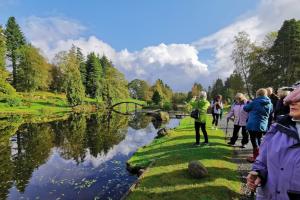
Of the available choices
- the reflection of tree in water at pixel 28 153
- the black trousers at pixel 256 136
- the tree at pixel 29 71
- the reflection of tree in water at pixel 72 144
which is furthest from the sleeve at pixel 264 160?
the tree at pixel 29 71

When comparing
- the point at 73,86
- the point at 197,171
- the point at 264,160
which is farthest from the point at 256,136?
the point at 73,86

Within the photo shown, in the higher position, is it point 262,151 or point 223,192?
point 262,151

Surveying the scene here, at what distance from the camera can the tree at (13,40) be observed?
79.3m

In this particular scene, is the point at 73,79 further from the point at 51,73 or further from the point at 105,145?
the point at 105,145

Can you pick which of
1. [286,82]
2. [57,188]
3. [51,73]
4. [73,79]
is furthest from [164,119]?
[51,73]

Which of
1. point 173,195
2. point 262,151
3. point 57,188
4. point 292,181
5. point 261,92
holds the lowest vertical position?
point 57,188

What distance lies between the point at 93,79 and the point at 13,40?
81.3ft

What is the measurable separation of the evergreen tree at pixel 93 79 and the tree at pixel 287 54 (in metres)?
50.8

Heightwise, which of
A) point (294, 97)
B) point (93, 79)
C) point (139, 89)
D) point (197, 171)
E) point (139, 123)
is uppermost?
point (93, 79)

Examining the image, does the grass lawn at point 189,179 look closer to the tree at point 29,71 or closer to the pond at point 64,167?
the pond at point 64,167

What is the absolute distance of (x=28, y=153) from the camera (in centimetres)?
1995

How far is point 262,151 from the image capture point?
3740 mm

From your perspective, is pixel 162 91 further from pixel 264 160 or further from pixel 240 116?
pixel 264 160

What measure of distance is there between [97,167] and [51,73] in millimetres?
85629
